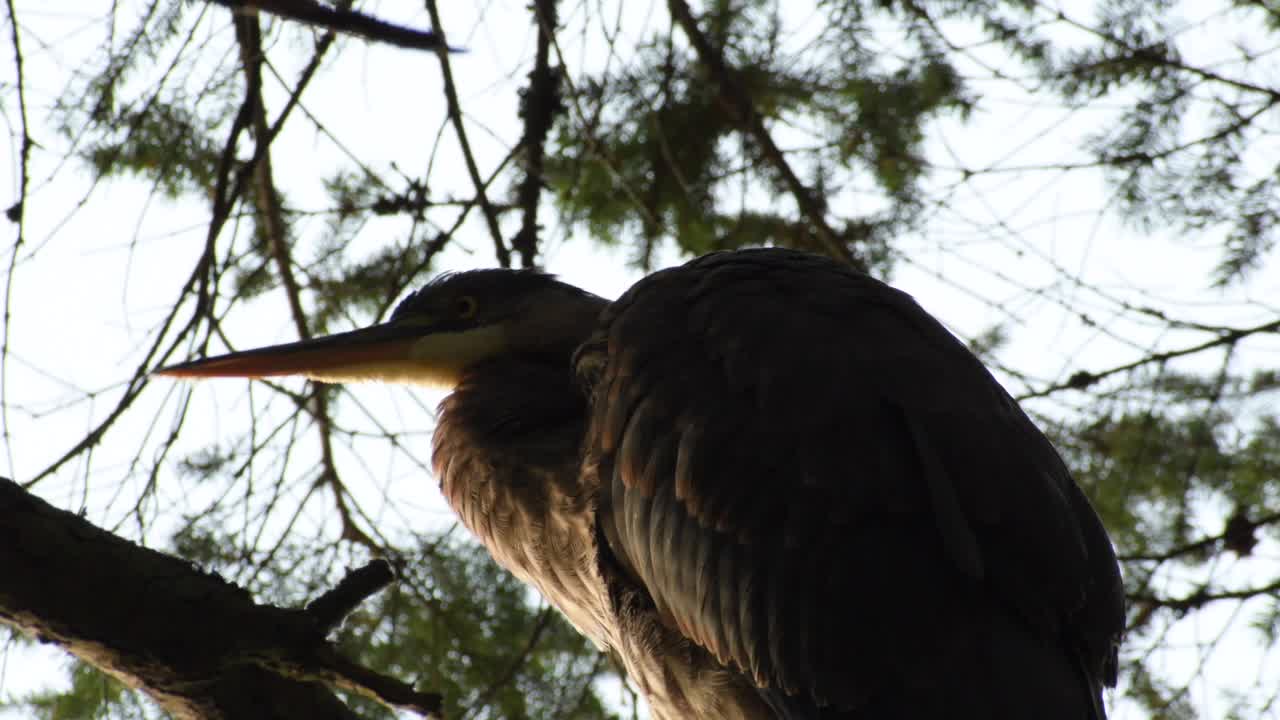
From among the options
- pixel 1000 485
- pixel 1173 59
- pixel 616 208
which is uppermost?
pixel 1173 59

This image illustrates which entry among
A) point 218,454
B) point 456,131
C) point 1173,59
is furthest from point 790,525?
point 1173,59

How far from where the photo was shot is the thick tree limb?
2105mm

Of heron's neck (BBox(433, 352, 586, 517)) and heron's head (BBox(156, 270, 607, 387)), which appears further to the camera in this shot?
heron's head (BBox(156, 270, 607, 387))

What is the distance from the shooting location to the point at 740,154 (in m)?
4.10

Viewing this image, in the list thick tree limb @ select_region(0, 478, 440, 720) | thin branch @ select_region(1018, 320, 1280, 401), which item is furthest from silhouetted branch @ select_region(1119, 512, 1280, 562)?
thick tree limb @ select_region(0, 478, 440, 720)

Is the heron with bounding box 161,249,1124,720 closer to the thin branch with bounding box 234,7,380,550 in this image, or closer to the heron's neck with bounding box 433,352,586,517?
the heron's neck with bounding box 433,352,586,517

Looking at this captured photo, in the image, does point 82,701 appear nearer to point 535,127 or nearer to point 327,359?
point 327,359

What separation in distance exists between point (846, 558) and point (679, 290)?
80 cm

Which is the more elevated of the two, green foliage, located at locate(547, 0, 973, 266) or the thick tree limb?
green foliage, located at locate(547, 0, 973, 266)

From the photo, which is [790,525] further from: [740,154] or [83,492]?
[740,154]

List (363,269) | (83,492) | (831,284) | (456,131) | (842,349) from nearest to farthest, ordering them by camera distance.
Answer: (842,349)
(831,284)
(83,492)
(456,131)
(363,269)

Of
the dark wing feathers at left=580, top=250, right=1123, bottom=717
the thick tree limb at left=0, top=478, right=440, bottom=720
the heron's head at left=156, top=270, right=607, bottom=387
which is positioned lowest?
the thick tree limb at left=0, top=478, right=440, bottom=720

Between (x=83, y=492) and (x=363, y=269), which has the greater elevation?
(x=363, y=269)

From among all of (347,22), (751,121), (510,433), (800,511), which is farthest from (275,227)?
(800,511)
